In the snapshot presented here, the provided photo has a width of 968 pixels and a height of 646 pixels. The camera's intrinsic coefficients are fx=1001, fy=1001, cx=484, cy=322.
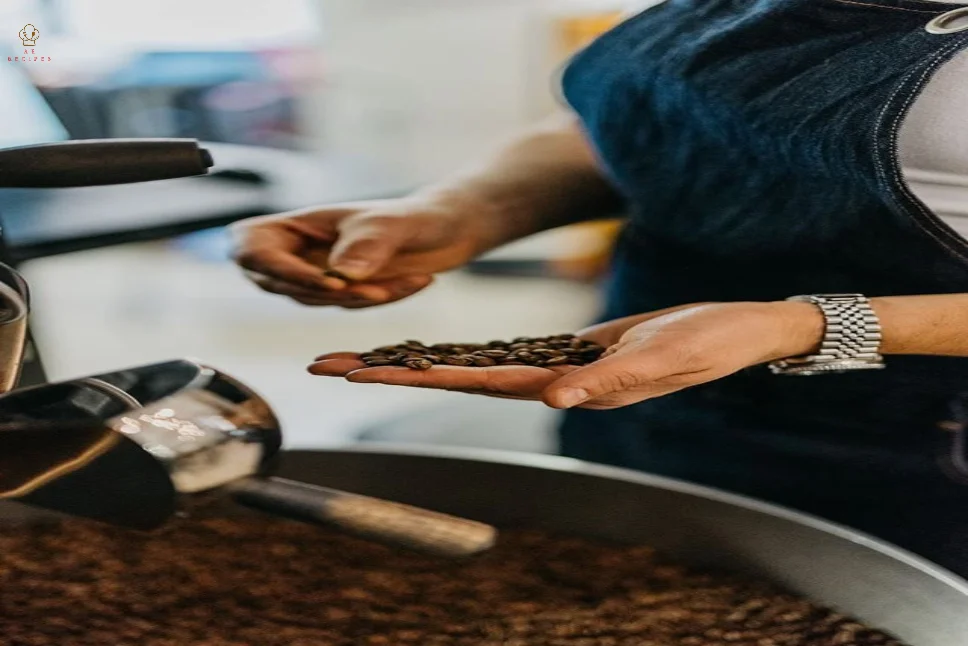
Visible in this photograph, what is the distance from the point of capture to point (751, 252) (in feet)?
2.04

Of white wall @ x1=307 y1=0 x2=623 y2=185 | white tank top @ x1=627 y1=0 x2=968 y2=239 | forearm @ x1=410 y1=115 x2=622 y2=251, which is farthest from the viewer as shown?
white wall @ x1=307 y1=0 x2=623 y2=185

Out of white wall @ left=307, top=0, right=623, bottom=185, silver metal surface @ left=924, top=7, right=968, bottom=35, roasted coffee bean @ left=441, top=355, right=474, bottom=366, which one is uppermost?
white wall @ left=307, top=0, right=623, bottom=185

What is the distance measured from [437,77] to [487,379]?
1.48m

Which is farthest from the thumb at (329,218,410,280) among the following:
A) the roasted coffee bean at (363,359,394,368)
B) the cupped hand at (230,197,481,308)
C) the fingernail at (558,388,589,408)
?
the fingernail at (558,388,589,408)

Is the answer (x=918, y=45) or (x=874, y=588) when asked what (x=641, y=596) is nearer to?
(x=874, y=588)

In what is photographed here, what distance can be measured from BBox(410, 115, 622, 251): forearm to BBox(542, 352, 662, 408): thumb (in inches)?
11.8

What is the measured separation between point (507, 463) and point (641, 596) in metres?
0.12

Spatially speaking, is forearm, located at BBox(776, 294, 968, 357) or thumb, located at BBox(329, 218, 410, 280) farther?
thumb, located at BBox(329, 218, 410, 280)

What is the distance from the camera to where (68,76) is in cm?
60

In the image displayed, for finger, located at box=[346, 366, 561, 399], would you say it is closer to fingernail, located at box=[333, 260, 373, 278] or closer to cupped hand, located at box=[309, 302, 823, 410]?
cupped hand, located at box=[309, 302, 823, 410]

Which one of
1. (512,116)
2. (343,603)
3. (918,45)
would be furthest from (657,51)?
(512,116)

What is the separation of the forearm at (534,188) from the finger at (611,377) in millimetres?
298

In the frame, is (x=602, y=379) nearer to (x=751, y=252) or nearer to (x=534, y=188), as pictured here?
(x=751, y=252)

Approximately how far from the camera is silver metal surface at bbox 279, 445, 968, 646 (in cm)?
50
